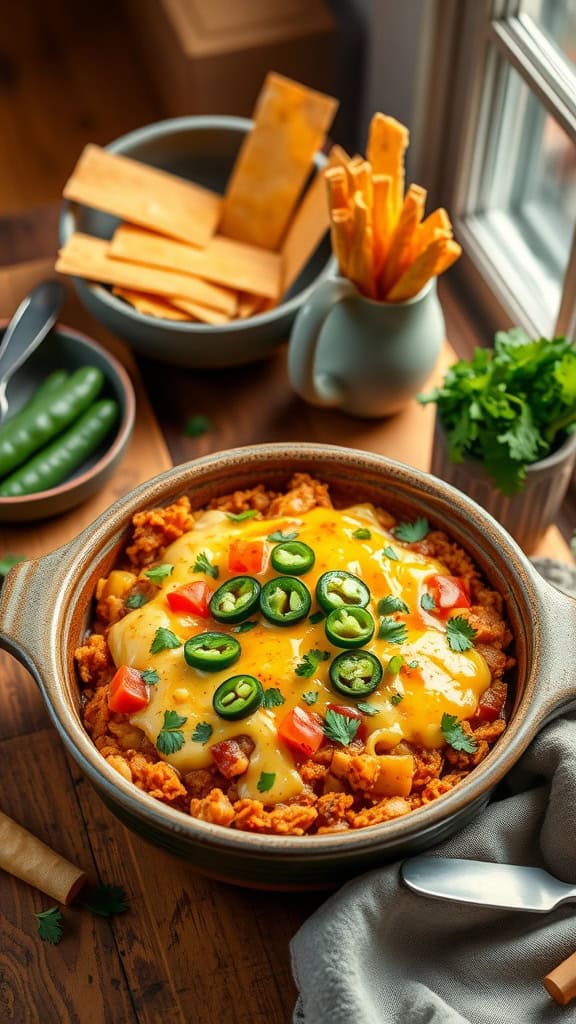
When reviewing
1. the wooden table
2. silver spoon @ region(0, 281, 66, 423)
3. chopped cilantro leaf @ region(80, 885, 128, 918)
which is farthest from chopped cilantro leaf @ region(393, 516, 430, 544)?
silver spoon @ region(0, 281, 66, 423)

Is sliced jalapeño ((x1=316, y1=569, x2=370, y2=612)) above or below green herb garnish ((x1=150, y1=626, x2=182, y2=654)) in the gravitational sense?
above

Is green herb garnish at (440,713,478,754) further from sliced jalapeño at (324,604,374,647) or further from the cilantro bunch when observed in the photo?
the cilantro bunch

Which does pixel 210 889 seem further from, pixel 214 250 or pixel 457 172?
pixel 457 172

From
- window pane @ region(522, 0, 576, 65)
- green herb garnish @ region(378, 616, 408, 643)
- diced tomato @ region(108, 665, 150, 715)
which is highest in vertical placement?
window pane @ region(522, 0, 576, 65)

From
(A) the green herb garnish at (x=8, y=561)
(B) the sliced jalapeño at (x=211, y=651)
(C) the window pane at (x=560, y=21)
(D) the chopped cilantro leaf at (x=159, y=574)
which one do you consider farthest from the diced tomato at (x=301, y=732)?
(C) the window pane at (x=560, y=21)

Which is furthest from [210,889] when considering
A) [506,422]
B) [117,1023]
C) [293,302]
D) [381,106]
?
[381,106]

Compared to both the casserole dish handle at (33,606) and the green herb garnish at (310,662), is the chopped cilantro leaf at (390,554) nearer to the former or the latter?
the green herb garnish at (310,662)

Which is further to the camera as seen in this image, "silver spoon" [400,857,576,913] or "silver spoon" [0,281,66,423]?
"silver spoon" [0,281,66,423]
